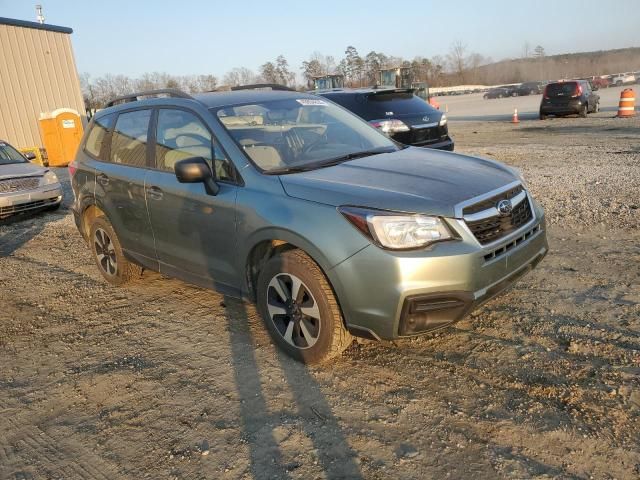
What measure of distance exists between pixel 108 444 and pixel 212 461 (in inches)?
25.5

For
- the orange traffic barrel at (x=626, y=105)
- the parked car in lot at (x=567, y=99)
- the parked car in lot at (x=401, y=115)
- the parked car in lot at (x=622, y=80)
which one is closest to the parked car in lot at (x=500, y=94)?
the parked car in lot at (x=622, y=80)

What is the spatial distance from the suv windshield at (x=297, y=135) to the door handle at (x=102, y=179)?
157 cm

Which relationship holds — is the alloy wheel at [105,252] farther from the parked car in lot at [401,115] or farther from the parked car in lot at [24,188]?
the parked car in lot at [24,188]

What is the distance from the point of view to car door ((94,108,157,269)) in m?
4.45

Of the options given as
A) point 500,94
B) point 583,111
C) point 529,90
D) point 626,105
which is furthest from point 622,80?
point 626,105

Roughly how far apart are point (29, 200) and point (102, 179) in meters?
5.16

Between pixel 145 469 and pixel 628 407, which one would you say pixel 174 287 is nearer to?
pixel 145 469

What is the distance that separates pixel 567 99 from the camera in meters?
20.6

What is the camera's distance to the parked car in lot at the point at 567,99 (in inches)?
806

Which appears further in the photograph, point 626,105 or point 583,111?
point 583,111

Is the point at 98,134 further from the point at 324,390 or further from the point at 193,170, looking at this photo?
the point at 324,390

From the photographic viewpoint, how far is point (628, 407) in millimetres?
2719

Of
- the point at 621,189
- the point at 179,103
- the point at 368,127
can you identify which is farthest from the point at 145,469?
the point at 621,189

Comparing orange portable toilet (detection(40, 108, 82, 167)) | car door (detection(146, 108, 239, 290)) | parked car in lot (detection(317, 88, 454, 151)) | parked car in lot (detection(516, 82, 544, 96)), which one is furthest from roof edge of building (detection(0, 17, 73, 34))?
parked car in lot (detection(516, 82, 544, 96))
